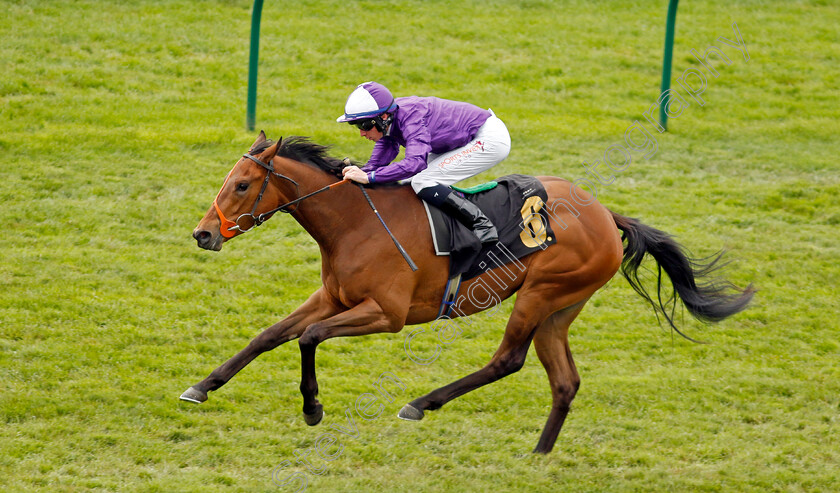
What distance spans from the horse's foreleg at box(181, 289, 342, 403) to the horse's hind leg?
142 cm

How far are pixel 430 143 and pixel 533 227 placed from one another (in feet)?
2.89

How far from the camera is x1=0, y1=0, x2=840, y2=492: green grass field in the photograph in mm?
6301

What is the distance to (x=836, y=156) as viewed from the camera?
1219 centimetres

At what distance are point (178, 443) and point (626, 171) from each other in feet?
23.0

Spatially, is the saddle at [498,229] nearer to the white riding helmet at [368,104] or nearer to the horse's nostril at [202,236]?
the white riding helmet at [368,104]

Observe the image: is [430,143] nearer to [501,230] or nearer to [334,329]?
[501,230]

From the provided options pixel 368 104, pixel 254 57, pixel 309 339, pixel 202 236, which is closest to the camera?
pixel 202 236

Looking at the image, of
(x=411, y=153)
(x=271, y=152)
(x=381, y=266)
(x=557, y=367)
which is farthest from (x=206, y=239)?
(x=557, y=367)

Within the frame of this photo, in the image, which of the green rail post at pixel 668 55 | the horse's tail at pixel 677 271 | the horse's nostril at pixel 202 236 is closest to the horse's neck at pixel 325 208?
the horse's nostril at pixel 202 236

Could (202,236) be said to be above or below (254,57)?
above

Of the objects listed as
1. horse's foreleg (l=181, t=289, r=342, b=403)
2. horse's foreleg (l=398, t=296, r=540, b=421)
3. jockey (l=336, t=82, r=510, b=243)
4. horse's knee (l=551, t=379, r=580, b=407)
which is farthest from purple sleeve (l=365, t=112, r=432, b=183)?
horse's knee (l=551, t=379, r=580, b=407)

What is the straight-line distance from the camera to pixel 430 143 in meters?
5.77

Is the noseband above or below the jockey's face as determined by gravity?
below

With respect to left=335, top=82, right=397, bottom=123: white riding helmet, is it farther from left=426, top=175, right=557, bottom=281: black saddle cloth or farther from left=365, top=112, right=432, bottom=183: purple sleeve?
left=426, top=175, right=557, bottom=281: black saddle cloth
